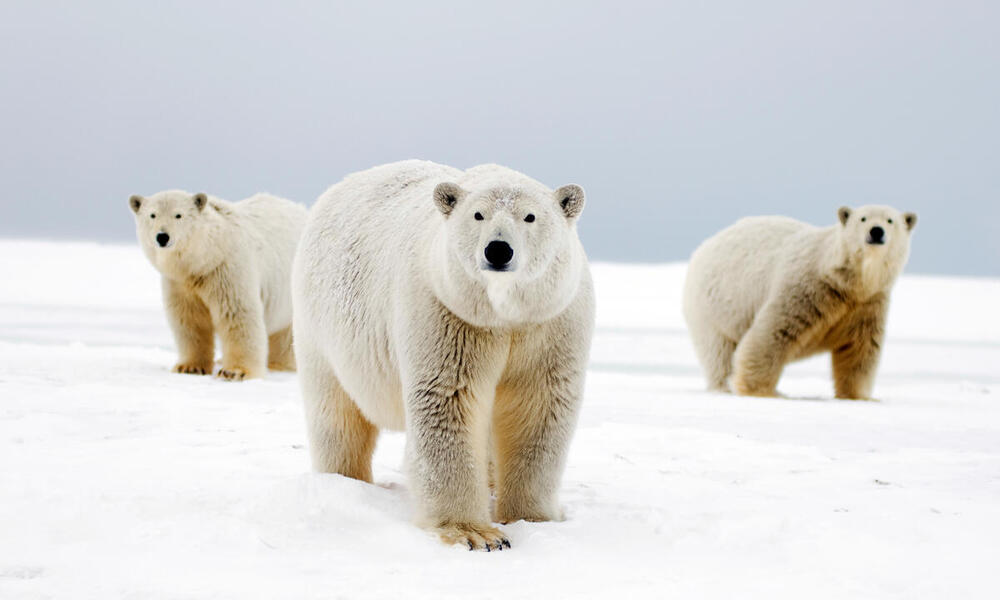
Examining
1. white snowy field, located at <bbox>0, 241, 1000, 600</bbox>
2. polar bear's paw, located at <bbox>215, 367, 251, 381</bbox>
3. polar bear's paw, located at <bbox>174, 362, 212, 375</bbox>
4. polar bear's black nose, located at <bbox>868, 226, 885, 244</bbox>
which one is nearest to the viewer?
white snowy field, located at <bbox>0, 241, 1000, 600</bbox>

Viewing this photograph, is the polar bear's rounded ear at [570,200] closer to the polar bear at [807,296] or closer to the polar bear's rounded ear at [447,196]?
the polar bear's rounded ear at [447,196]

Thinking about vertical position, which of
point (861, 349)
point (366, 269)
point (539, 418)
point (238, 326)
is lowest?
point (238, 326)

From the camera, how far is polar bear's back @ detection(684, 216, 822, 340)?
34.3 feet

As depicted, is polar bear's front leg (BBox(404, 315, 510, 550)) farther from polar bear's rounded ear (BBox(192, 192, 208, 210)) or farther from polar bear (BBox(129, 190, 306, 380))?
polar bear's rounded ear (BBox(192, 192, 208, 210))

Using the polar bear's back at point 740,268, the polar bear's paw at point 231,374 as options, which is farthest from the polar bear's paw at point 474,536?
the polar bear's back at point 740,268

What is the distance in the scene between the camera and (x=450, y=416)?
13.2 ft

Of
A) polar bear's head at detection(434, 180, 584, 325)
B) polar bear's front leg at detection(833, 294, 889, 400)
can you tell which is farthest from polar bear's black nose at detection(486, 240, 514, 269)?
polar bear's front leg at detection(833, 294, 889, 400)

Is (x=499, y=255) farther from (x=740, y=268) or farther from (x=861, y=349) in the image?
(x=740, y=268)

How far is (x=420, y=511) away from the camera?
13.4 ft

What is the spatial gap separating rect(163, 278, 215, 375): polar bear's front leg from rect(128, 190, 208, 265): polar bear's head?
0.49 meters

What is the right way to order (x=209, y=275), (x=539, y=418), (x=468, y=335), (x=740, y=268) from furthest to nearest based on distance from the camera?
(x=740, y=268)
(x=209, y=275)
(x=539, y=418)
(x=468, y=335)

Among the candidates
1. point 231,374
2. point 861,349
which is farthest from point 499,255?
point 861,349

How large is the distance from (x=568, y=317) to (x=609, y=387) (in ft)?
19.3

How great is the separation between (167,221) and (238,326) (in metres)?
1.22
